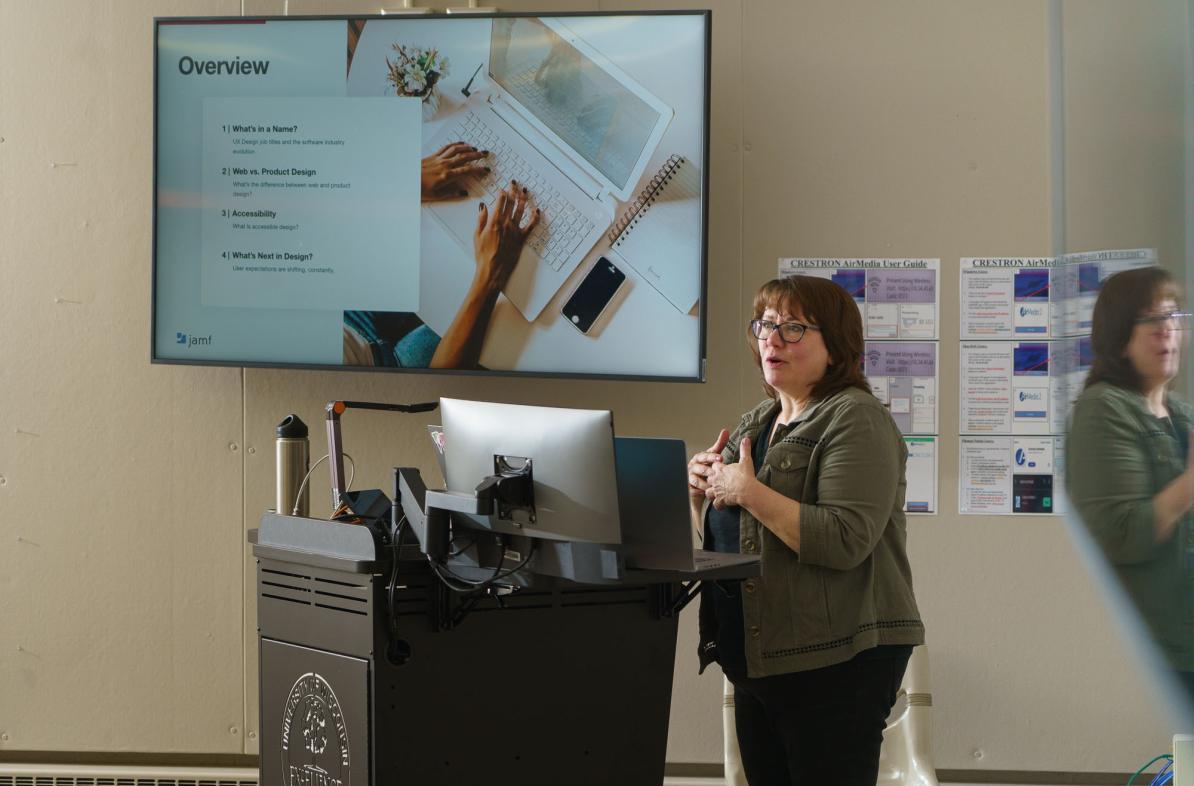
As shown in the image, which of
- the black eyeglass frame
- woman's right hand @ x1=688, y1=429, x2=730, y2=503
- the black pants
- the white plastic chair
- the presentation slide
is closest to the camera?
the black eyeglass frame

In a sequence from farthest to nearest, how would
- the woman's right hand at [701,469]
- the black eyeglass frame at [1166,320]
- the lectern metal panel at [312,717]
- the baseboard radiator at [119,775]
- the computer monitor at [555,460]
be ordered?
the baseboard radiator at [119,775] → the woman's right hand at [701,469] → the lectern metal panel at [312,717] → the computer monitor at [555,460] → the black eyeglass frame at [1166,320]

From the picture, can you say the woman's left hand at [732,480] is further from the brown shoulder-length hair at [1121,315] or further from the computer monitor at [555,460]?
the brown shoulder-length hair at [1121,315]

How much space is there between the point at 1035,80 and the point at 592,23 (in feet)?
3.72

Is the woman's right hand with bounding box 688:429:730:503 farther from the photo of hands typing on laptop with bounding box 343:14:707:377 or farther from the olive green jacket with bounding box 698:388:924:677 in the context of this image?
the photo of hands typing on laptop with bounding box 343:14:707:377

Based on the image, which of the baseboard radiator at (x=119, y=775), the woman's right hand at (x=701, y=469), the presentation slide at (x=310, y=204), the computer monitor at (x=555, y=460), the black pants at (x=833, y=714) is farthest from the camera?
the baseboard radiator at (x=119, y=775)

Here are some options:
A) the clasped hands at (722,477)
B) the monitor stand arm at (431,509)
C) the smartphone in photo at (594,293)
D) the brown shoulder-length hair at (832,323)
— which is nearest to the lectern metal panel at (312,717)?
the monitor stand arm at (431,509)

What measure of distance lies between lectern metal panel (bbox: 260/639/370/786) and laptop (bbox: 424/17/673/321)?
1251 millimetres

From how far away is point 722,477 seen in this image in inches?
77.5

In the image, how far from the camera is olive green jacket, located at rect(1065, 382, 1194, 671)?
1.40ft

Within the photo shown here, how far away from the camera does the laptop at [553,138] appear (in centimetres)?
273

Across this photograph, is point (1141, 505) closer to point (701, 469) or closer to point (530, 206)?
point (701, 469)

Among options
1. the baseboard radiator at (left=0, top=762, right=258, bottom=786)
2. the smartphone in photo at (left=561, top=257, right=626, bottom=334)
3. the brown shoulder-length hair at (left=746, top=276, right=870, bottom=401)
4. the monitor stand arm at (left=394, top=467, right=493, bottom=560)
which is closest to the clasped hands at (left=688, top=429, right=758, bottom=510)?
the brown shoulder-length hair at (left=746, top=276, right=870, bottom=401)

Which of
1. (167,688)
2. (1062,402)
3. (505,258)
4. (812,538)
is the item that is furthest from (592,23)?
(1062,402)

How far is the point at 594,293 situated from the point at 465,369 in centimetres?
37
